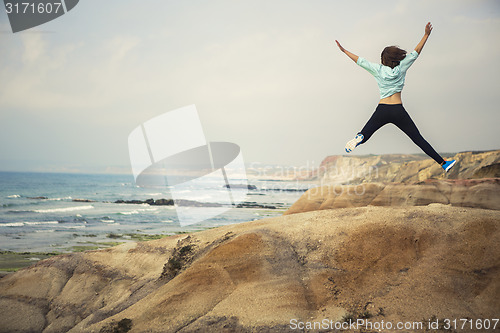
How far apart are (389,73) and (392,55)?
0.94ft

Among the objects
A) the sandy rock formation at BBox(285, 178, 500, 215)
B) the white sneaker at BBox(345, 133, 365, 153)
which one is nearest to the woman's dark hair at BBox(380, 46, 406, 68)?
the white sneaker at BBox(345, 133, 365, 153)

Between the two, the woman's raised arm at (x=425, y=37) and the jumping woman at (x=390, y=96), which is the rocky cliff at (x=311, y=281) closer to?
the jumping woman at (x=390, y=96)

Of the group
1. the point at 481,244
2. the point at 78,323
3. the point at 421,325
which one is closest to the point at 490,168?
the point at 481,244

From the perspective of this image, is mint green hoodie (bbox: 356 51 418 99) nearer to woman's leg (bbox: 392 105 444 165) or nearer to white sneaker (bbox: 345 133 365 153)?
woman's leg (bbox: 392 105 444 165)

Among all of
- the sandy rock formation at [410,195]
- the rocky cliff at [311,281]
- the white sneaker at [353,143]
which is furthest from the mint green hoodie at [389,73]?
the sandy rock formation at [410,195]

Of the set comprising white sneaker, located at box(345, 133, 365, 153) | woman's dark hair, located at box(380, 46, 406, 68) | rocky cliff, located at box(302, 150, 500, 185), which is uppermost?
woman's dark hair, located at box(380, 46, 406, 68)

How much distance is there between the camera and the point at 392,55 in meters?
5.25

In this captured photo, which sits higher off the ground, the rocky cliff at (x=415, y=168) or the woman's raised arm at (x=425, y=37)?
the woman's raised arm at (x=425, y=37)

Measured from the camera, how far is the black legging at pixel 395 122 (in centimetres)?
528

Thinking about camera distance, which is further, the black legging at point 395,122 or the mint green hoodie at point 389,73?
the black legging at point 395,122

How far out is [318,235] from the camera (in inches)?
276

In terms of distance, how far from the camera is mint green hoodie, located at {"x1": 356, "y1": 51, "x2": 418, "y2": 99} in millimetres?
5160

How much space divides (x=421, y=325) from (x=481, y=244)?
1.94 meters

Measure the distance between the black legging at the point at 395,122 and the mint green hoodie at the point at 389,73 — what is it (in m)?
0.25
